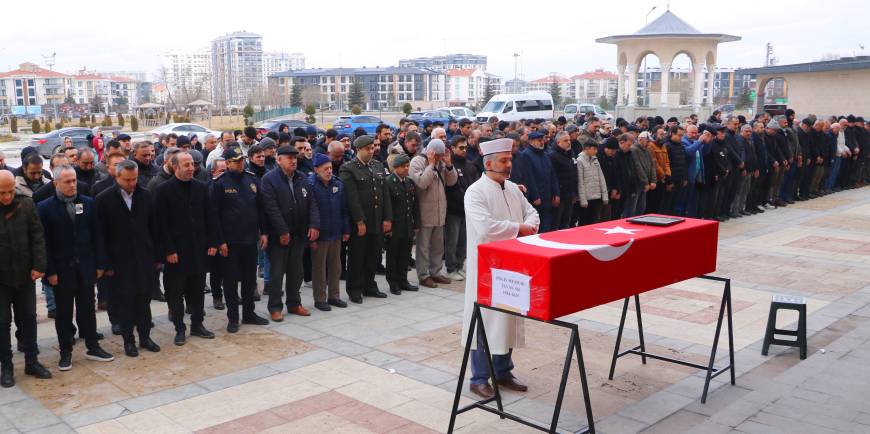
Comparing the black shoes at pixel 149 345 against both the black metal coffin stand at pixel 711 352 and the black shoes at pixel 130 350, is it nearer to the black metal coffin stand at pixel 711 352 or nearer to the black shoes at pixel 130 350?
the black shoes at pixel 130 350

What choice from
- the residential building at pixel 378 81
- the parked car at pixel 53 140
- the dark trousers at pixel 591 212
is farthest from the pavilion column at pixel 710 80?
the residential building at pixel 378 81

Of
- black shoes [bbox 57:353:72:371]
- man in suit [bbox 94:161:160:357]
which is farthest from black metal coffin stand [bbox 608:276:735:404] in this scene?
black shoes [bbox 57:353:72:371]

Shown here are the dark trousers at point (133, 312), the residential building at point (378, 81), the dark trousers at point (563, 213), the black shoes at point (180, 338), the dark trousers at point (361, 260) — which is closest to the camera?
the dark trousers at point (133, 312)

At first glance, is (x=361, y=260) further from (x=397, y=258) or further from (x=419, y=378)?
(x=419, y=378)

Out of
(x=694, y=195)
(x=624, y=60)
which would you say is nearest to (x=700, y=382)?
(x=694, y=195)

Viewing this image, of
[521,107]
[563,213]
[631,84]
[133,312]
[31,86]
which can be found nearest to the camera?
[133,312]

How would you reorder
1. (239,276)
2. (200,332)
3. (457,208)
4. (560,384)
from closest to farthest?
(560,384) → (200,332) → (239,276) → (457,208)

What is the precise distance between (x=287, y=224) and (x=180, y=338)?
5.28 ft

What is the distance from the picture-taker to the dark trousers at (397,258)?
31.4ft

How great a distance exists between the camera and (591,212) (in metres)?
12.5

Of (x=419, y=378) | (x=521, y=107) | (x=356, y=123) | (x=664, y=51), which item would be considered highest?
(x=664, y=51)

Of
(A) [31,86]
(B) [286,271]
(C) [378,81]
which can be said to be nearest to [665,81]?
(B) [286,271]

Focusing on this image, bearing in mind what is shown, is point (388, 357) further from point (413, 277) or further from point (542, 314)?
point (413, 277)

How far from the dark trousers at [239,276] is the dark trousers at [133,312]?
0.84 m
